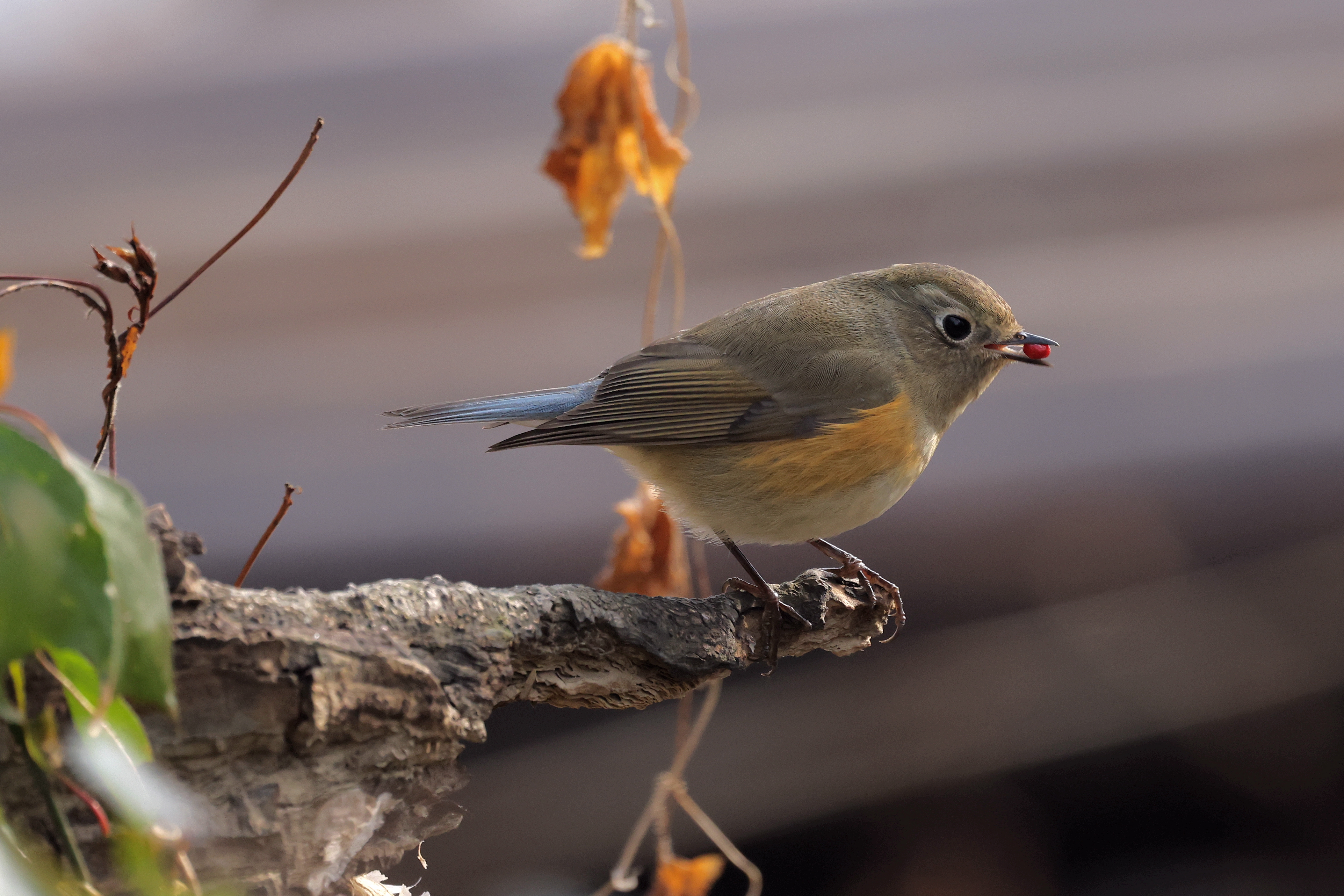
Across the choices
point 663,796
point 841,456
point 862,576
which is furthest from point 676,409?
point 663,796

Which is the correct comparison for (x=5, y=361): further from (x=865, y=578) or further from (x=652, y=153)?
(x=865, y=578)

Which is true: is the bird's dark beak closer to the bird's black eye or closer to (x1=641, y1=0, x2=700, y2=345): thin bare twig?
the bird's black eye

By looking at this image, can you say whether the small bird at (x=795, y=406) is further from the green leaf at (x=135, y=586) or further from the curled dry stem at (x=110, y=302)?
the green leaf at (x=135, y=586)

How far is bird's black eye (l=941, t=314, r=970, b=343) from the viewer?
2.25 metres

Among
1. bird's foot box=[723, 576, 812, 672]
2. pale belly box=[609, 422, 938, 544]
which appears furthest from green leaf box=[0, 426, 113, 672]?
pale belly box=[609, 422, 938, 544]

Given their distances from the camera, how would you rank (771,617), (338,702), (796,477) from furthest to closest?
(796,477) → (771,617) → (338,702)

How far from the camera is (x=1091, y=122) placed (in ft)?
11.6

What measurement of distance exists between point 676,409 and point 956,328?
585 mm

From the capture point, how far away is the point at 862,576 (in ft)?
7.20

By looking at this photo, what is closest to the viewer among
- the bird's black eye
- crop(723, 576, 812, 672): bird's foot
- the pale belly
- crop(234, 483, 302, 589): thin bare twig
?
crop(234, 483, 302, 589): thin bare twig

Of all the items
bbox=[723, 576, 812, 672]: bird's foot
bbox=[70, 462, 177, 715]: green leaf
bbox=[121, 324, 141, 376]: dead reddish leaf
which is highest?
bbox=[121, 324, 141, 376]: dead reddish leaf

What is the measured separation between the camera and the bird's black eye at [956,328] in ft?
7.38

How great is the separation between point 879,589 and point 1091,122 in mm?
2044

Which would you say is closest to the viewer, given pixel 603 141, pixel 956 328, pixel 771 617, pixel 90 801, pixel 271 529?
pixel 90 801
